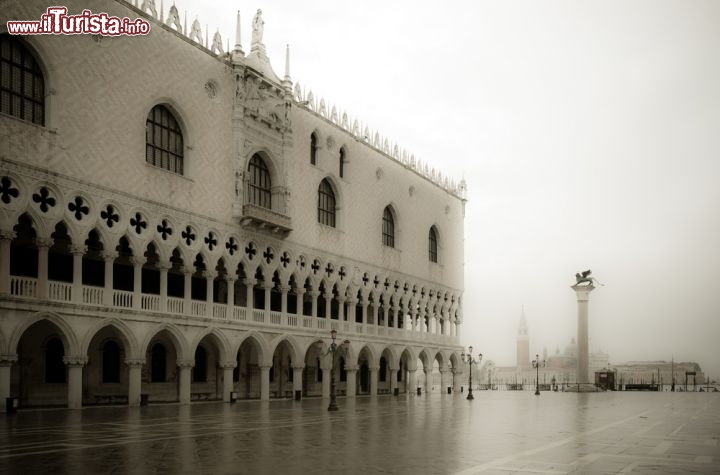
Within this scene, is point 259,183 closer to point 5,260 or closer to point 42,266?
point 42,266

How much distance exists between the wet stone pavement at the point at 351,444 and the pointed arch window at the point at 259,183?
648 inches

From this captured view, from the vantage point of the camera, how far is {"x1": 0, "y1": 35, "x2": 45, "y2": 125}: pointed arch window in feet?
86.4

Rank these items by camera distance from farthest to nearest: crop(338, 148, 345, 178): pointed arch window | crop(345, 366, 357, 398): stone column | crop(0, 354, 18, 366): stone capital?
crop(338, 148, 345, 178): pointed arch window
crop(345, 366, 357, 398): stone column
crop(0, 354, 18, 366): stone capital

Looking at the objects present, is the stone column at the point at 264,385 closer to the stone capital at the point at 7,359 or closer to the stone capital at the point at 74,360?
the stone capital at the point at 74,360

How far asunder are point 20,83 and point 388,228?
30.0m

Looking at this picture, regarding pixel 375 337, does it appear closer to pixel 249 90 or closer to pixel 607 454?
pixel 249 90

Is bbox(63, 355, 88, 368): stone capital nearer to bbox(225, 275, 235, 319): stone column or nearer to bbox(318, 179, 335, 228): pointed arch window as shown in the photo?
bbox(225, 275, 235, 319): stone column

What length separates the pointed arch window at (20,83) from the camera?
86.4 ft

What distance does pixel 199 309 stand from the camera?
34.0m

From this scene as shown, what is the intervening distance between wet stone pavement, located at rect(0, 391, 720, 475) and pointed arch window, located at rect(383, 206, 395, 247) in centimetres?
2820

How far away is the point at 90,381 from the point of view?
30969 mm

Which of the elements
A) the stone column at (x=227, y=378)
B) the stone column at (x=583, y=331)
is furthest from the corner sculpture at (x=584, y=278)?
the stone column at (x=227, y=378)

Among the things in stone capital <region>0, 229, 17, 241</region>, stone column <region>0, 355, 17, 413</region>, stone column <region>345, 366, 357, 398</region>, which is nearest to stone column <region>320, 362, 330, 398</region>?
stone column <region>345, 366, 357, 398</region>

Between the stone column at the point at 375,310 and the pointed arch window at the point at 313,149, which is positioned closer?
the pointed arch window at the point at 313,149
